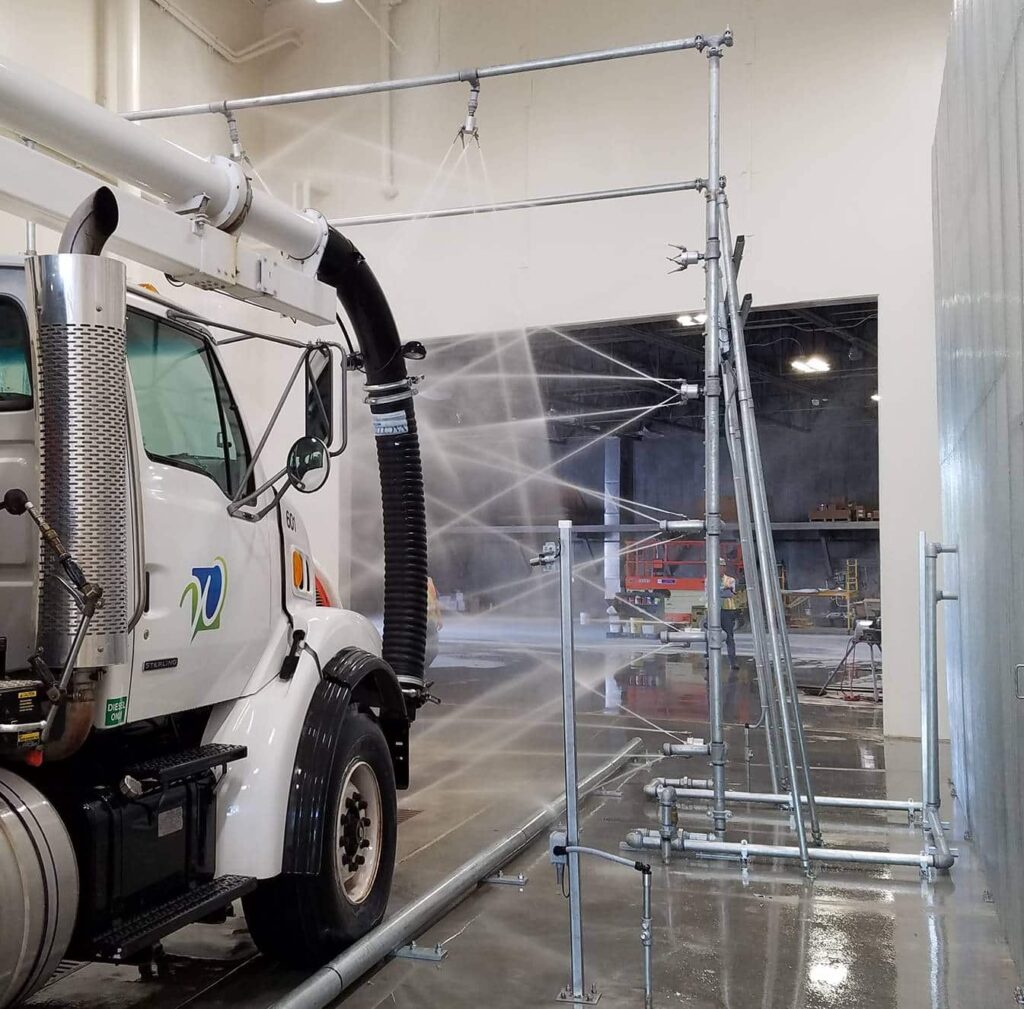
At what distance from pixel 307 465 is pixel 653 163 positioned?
289 inches

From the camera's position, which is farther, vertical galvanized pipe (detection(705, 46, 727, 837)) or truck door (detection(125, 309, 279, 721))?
vertical galvanized pipe (detection(705, 46, 727, 837))

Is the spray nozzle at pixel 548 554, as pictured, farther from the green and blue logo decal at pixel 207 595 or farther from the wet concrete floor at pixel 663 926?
the wet concrete floor at pixel 663 926

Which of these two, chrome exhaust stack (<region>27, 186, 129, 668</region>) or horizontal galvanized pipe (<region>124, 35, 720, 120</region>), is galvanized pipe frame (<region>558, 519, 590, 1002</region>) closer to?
chrome exhaust stack (<region>27, 186, 129, 668</region>)

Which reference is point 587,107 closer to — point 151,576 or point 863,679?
point 863,679

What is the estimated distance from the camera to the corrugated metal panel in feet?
11.7

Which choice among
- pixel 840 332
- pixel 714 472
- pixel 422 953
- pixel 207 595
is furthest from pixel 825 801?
pixel 840 332

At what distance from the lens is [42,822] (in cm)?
270

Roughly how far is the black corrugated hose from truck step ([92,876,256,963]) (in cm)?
175

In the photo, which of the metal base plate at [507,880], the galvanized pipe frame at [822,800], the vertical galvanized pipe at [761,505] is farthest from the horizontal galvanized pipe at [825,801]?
the metal base plate at [507,880]

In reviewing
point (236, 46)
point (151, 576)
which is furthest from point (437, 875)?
point (236, 46)

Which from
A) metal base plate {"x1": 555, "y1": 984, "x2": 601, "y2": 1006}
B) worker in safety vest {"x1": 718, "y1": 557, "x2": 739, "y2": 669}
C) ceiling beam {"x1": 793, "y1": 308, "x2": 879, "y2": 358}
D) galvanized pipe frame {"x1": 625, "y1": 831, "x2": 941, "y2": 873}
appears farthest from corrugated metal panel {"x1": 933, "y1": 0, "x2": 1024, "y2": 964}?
worker in safety vest {"x1": 718, "y1": 557, "x2": 739, "y2": 669}

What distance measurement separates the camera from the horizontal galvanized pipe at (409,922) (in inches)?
132

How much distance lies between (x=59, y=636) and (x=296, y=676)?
127 cm

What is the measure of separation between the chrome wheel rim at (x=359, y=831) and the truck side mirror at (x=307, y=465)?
107 centimetres
